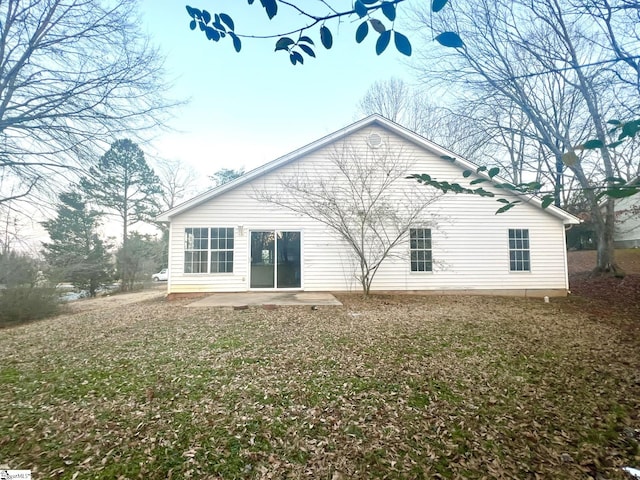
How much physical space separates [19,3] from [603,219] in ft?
66.1

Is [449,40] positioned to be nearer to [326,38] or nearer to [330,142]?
[326,38]

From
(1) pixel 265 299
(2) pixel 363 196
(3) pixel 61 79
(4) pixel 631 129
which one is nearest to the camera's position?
(4) pixel 631 129

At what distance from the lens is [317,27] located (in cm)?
158

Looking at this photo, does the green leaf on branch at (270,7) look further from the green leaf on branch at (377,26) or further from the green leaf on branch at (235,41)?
the green leaf on branch at (377,26)

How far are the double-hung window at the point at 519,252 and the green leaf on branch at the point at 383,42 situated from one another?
11.1m

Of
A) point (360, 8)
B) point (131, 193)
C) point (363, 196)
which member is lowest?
point (360, 8)

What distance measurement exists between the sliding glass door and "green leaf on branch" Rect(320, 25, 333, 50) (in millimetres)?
8760

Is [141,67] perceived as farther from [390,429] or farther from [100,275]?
[100,275]

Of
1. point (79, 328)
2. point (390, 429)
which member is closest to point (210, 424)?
point (390, 429)

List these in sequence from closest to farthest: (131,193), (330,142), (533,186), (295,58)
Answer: (295,58) < (533,186) < (330,142) < (131,193)

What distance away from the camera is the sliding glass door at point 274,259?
10.1 m

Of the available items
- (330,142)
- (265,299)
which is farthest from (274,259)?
(330,142)

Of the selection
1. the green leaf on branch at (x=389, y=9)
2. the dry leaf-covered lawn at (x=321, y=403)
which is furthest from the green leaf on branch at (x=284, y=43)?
the dry leaf-covered lawn at (x=321, y=403)

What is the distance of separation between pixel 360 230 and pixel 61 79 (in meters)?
8.91
